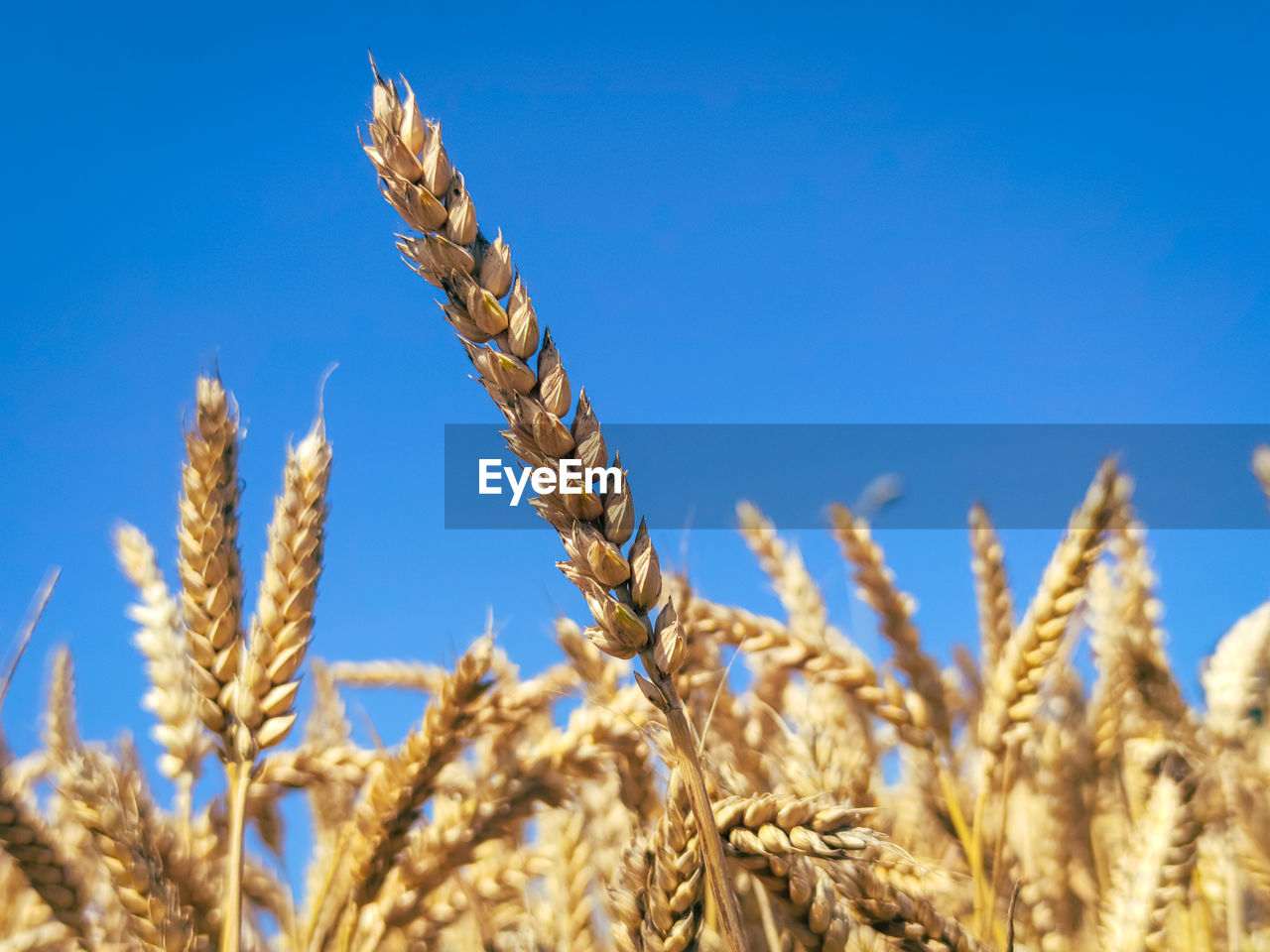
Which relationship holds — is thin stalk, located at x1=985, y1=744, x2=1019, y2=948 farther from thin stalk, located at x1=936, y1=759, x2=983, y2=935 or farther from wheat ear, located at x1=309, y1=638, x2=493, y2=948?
wheat ear, located at x1=309, y1=638, x2=493, y2=948

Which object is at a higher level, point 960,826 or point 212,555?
point 212,555

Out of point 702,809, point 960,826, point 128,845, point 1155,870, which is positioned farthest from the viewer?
point 960,826

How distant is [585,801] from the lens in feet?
8.50

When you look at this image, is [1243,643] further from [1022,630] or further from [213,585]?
[213,585]

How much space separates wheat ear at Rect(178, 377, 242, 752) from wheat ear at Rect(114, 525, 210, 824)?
1.38 feet

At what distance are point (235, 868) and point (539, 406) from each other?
2.61 ft

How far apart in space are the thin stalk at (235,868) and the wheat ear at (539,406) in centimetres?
67

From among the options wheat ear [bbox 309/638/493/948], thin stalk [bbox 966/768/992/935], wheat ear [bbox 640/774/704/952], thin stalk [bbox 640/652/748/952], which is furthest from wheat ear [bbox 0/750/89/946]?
thin stalk [bbox 966/768/992/935]

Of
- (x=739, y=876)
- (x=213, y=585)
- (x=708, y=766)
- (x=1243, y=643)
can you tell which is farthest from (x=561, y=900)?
(x=1243, y=643)

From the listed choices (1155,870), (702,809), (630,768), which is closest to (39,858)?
(630,768)

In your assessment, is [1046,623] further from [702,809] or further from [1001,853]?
[702,809]

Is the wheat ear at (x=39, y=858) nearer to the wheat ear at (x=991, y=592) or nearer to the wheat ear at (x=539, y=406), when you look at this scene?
the wheat ear at (x=539, y=406)

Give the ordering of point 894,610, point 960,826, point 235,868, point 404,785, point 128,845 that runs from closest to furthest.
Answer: point 235,868, point 128,845, point 404,785, point 960,826, point 894,610

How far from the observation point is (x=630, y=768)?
73.5 inches
